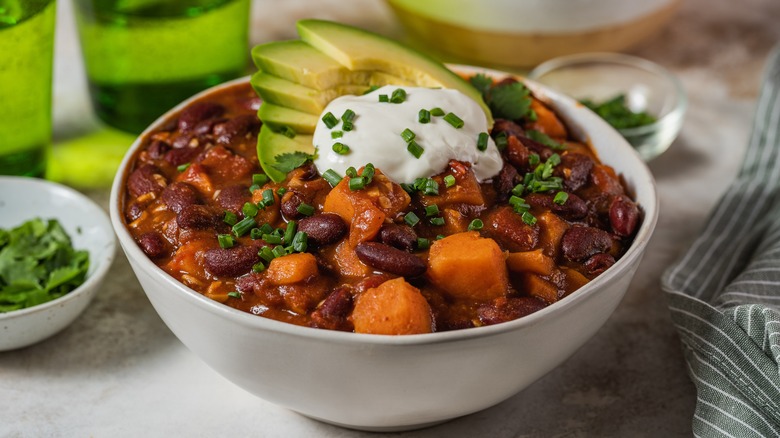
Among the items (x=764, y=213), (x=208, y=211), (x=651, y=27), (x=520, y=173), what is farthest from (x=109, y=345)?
(x=651, y=27)

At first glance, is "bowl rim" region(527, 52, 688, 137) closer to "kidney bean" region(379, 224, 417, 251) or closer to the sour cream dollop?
the sour cream dollop

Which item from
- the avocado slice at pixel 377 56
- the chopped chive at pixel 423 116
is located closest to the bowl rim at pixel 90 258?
the avocado slice at pixel 377 56

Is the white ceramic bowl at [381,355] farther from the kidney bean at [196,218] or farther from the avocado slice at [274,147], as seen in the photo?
the avocado slice at [274,147]

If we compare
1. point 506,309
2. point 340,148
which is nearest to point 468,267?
point 506,309

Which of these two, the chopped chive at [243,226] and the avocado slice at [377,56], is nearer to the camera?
the chopped chive at [243,226]

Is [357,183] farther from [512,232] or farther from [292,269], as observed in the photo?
[512,232]

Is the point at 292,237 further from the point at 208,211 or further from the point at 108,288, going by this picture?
the point at 108,288
